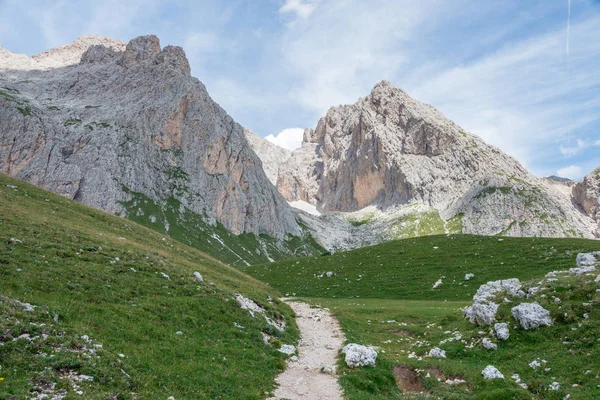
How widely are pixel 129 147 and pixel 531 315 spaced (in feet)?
564

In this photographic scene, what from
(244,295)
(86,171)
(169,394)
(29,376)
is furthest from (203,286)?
(86,171)

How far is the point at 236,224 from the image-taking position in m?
178

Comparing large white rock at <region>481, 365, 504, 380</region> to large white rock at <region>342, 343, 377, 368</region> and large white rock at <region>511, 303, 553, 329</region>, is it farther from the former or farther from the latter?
large white rock at <region>342, 343, 377, 368</region>

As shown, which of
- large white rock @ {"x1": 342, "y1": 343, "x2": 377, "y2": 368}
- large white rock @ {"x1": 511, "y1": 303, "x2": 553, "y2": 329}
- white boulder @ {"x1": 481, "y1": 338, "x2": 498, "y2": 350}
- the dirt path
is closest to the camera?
the dirt path

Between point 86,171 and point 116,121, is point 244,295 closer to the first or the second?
point 86,171

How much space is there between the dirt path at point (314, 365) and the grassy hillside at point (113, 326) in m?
0.97

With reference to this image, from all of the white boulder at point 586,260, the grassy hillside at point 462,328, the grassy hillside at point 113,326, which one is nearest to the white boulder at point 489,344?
the grassy hillside at point 462,328

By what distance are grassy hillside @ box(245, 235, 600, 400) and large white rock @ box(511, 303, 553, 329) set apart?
450mm

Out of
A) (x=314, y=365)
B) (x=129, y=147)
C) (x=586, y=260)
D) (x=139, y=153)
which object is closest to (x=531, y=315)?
(x=314, y=365)

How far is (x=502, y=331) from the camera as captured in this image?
21562mm

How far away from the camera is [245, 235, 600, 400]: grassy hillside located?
657 inches

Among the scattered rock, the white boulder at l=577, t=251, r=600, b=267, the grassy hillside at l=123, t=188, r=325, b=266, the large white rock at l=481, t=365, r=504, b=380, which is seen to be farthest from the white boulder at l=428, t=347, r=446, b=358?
the grassy hillside at l=123, t=188, r=325, b=266

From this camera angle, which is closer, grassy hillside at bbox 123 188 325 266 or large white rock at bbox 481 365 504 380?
large white rock at bbox 481 365 504 380

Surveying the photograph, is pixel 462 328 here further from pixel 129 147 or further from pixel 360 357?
pixel 129 147
